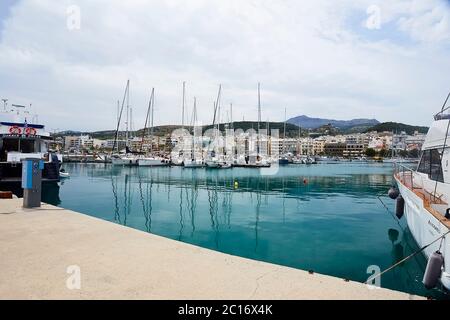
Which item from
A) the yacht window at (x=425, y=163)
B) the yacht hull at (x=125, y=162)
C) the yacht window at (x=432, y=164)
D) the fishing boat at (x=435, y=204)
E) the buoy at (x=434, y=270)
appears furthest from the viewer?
the yacht hull at (x=125, y=162)

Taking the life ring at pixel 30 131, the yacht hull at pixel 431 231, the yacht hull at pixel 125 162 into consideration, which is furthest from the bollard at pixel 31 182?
the yacht hull at pixel 125 162

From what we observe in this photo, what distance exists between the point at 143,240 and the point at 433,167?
10153 mm

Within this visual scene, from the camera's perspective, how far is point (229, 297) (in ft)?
15.3

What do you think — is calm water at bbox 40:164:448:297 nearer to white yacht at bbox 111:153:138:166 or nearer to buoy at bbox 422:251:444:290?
buoy at bbox 422:251:444:290

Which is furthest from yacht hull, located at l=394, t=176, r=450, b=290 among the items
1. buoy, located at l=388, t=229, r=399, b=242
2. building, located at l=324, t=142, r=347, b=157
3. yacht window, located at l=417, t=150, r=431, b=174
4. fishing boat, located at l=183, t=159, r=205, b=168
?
building, located at l=324, t=142, r=347, b=157

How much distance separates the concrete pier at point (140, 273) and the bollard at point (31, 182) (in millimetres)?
4342

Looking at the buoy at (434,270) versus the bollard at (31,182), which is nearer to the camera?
the buoy at (434,270)

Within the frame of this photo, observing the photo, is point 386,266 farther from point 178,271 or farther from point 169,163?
point 169,163

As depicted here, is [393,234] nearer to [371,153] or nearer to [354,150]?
[371,153]

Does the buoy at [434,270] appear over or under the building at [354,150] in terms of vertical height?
under

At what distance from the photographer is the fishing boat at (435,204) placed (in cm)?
647

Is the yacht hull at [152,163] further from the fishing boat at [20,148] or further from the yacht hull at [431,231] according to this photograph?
the yacht hull at [431,231]

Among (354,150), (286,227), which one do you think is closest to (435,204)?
(286,227)
